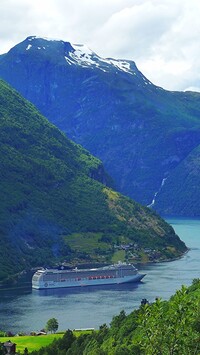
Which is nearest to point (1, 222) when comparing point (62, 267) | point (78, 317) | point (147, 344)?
point (62, 267)

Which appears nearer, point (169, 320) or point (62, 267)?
point (169, 320)

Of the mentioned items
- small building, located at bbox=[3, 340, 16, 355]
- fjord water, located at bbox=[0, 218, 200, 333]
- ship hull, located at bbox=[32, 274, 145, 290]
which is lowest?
small building, located at bbox=[3, 340, 16, 355]

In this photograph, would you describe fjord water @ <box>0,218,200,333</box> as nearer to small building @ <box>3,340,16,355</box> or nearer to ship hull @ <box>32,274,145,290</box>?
ship hull @ <box>32,274,145,290</box>

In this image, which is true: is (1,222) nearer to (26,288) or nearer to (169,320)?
(26,288)

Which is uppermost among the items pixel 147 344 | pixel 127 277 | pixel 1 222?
pixel 1 222

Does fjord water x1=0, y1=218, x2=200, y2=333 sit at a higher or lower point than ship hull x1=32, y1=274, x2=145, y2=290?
lower

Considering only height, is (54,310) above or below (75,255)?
below

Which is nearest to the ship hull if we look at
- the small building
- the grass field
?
the grass field

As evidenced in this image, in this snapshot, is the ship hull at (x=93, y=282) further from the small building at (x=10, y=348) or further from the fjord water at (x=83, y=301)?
the small building at (x=10, y=348)
